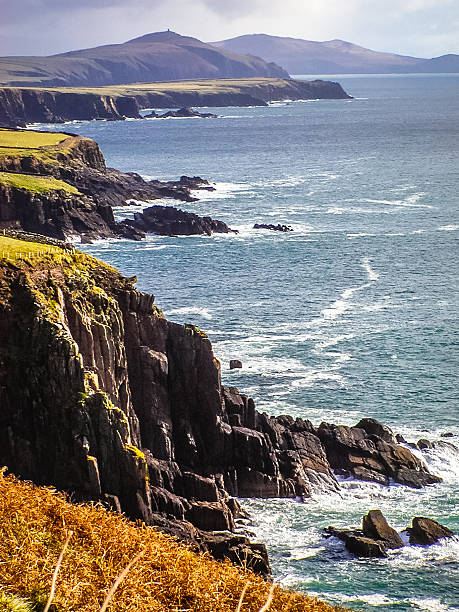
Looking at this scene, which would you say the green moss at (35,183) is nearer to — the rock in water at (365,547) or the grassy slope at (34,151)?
the grassy slope at (34,151)

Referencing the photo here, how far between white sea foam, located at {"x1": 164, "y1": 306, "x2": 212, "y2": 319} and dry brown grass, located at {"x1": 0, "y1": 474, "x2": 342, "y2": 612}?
5082 centimetres

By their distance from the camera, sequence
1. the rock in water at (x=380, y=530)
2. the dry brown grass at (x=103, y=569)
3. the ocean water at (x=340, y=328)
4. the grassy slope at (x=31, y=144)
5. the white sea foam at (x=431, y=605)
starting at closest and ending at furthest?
1. the dry brown grass at (x=103, y=569)
2. the white sea foam at (x=431, y=605)
3. the ocean water at (x=340, y=328)
4. the rock in water at (x=380, y=530)
5. the grassy slope at (x=31, y=144)

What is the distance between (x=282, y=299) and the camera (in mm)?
Answer: 89125

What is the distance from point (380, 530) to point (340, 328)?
118 ft

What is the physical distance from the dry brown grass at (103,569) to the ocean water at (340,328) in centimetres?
1264

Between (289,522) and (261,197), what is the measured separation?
11186 cm

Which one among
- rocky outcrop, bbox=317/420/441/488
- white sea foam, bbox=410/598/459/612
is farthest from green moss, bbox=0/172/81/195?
white sea foam, bbox=410/598/459/612

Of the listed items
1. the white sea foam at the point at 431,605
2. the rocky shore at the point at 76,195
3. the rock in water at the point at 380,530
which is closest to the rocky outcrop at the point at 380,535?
the rock in water at the point at 380,530

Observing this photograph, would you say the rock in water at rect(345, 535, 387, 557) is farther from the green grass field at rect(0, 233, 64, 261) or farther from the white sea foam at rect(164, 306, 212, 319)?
the white sea foam at rect(164, 306, 212, 319)

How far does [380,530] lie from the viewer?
1722 inches

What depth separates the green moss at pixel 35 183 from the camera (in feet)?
385

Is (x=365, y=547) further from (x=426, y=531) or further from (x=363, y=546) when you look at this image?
(x=426, y=531)

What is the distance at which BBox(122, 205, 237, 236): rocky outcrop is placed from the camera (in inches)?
4889

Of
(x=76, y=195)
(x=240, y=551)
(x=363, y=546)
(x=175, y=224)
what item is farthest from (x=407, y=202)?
(x=240, y=551)
